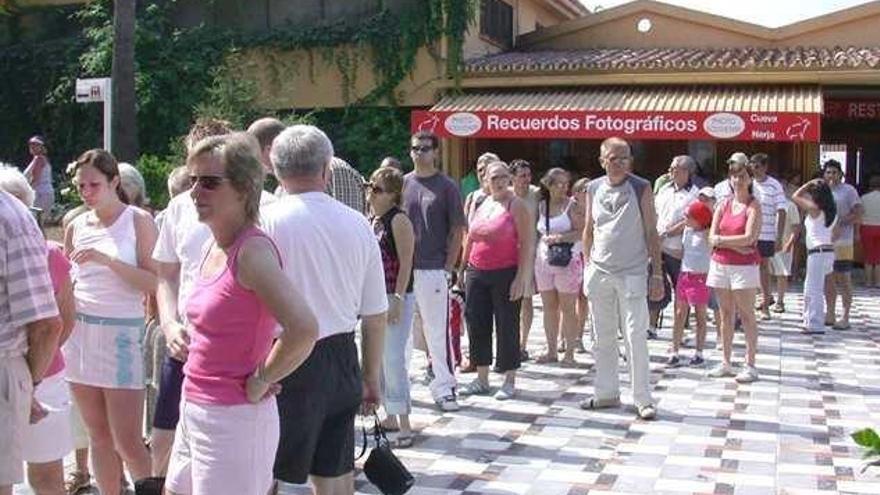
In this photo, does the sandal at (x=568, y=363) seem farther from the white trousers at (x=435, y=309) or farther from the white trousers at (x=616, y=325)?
the white trousers at (x=435, y=309)

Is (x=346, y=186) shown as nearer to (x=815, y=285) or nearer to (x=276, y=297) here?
(x=276, y=297)

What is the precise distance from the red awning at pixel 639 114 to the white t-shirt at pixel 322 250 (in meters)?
13.5

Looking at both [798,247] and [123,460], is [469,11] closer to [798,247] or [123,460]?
[798,247]

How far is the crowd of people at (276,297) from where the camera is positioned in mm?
3201

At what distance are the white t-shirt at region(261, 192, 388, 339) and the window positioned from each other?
16868 mm

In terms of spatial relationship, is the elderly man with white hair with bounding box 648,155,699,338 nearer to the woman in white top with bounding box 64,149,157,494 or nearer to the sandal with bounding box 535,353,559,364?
the sandal with bounding box 535,353,559,364

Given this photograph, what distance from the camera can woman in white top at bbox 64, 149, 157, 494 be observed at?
4.64m

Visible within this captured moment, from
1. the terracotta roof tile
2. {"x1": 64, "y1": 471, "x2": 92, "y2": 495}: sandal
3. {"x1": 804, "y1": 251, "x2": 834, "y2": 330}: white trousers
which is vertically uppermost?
the terracotta roof tile

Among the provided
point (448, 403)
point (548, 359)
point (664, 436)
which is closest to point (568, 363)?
point (548, 359)

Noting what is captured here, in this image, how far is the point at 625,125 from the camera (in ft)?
56.3

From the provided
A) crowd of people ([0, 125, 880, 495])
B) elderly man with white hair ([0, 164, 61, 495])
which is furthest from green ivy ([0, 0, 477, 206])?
elderly man with white hair ([0, 164, 61, 495])

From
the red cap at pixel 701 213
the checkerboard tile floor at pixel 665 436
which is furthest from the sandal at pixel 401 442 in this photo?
the red cap at pixel 701 213

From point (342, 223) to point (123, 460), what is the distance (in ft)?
5.47

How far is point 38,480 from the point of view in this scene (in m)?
4.24
